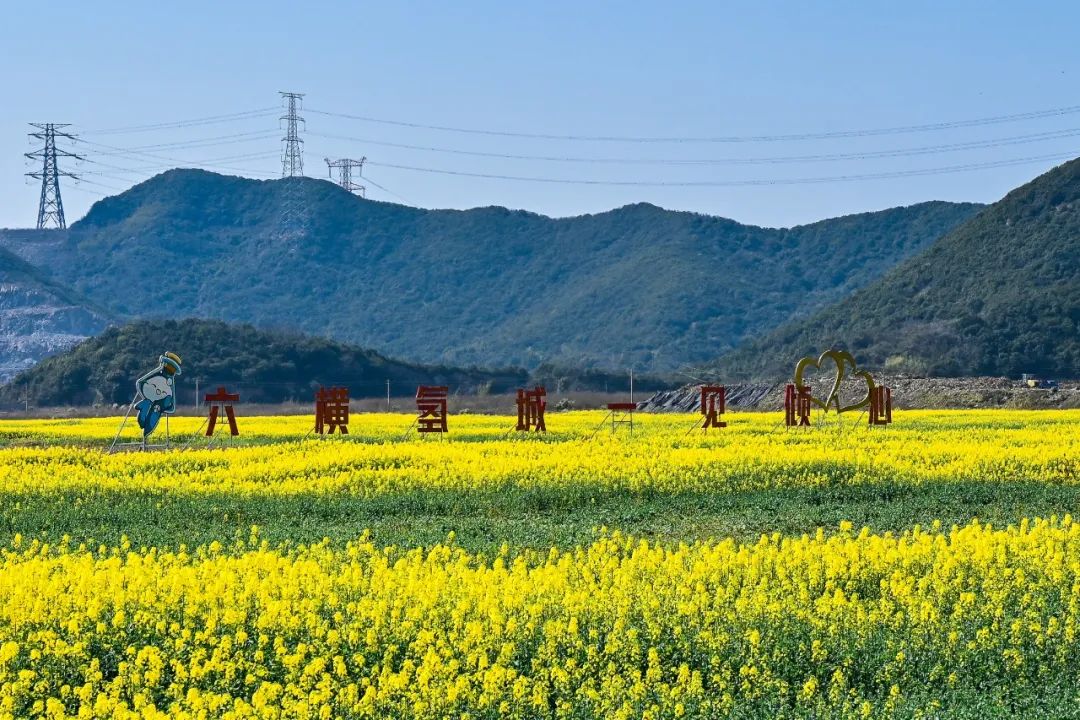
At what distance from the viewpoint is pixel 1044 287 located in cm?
8362

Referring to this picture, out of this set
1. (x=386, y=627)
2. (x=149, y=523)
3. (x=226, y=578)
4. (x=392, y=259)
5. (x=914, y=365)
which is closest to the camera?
(x=386, y=627)

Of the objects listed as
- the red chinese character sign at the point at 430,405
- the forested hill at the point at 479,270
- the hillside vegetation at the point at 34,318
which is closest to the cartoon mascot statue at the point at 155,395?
the red chinese character sign at the point at 430,405

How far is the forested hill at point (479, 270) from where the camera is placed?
466 feet

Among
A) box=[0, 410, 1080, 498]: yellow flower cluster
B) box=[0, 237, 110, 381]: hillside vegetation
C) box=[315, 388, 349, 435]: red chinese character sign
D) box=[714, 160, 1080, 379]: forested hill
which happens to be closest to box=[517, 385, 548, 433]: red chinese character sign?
box=[0, 410, 1080, 498]: yellow flower cluster

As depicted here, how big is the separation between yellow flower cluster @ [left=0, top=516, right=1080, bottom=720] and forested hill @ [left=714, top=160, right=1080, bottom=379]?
66.7m

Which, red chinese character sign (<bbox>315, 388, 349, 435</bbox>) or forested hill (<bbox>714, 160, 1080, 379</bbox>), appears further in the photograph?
forested hill (<bbox>714, 160, 1080, 379</bbox>)

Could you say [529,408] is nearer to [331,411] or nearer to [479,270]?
[331,411]

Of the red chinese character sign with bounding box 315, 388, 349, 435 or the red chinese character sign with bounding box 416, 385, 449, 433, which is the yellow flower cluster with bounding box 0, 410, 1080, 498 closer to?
the red chinese character sign with bounding box 416, 385, 449, 433

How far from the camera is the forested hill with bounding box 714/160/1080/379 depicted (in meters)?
77.8

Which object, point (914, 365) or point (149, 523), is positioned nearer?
point (149, 523)

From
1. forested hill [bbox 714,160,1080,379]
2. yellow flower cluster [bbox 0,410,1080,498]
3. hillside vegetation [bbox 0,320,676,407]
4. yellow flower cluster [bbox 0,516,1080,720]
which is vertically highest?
forested hill [bbox 714,160,1080,379]

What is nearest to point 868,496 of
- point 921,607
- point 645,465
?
point 645,465

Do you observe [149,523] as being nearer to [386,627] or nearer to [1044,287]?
[386,627]

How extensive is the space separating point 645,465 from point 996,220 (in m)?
76.3
